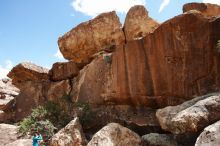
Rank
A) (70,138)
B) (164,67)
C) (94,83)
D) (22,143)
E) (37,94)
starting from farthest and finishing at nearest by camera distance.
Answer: (37,94) → (94,83) → (22,143) → (70,138) → (164,67)

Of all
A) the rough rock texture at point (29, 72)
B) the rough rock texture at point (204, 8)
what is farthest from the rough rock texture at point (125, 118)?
the rough rock texture at point (204, 8)

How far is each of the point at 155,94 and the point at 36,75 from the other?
10.4 m

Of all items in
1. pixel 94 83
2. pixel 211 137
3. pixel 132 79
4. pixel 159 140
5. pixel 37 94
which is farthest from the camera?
pixel 37 94

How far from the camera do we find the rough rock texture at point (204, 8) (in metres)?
18.6

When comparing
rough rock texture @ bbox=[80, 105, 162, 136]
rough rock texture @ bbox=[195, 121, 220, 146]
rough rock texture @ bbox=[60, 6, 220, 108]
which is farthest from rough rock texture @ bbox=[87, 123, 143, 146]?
rough rock texture @ bbox=[195, 121, 220, 146]

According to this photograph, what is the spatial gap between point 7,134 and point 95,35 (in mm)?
8183

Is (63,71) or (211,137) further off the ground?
(63,71)

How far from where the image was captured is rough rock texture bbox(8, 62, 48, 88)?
21906 millimetres

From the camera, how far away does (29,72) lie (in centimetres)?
2197

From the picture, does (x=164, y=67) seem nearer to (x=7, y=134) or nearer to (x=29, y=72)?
(x=7, y=134)

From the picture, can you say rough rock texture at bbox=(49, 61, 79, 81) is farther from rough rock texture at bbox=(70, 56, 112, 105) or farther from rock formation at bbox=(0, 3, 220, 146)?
rough rock texture at bbox=(70, 56, 112, 105)

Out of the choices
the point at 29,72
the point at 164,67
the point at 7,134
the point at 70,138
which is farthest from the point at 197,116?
the point at 29,72

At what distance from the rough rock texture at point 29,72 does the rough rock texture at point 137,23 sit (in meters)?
6.84

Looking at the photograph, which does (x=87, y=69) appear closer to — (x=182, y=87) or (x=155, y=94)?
(x=155, y=94)
